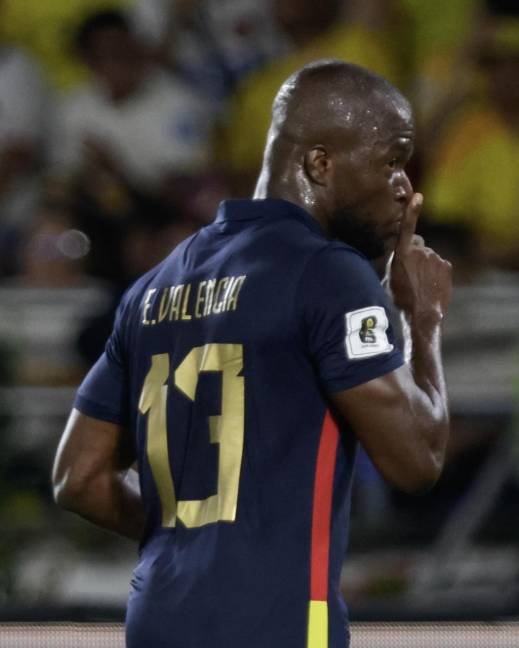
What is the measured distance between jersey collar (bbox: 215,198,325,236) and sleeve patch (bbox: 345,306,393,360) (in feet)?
0.68

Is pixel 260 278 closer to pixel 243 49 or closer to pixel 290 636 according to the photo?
pixel 290 636

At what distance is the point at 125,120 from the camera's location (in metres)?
5.96

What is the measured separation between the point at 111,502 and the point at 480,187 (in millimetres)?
3480

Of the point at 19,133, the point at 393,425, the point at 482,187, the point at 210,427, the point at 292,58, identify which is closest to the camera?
the point at 393,425

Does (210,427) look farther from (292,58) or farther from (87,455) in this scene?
(292,58)

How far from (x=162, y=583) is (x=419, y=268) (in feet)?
2.06

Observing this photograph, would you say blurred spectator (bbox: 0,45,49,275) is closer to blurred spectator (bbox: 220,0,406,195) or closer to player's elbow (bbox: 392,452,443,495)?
blurred spectator (bbox: 220,0,406,195)

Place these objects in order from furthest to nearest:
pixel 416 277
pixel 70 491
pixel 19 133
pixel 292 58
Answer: pixel 19 133 → pixel 292 58 → pixel 70 491 → pixel 416 277

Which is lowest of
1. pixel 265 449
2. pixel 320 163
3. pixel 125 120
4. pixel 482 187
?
pixel 482 187

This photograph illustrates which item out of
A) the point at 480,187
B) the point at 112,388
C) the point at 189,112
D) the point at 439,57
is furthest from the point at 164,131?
the point at 112,388

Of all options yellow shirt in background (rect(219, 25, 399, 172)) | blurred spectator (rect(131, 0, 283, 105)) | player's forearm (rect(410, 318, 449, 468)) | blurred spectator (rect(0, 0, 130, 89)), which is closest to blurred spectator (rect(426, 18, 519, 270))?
yellow shirt in background (rect(219, 25, 399, 172))

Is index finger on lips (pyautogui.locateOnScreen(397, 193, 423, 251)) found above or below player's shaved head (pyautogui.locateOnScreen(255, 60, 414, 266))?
below

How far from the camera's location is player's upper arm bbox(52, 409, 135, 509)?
2383 mm

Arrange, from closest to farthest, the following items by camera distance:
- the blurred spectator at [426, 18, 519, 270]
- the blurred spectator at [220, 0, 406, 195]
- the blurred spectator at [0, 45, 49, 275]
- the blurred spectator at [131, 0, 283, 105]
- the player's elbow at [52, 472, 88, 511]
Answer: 1. the player's elbow at [52, 472, 88, 511]
2. the blurred spectator at [426, 18, 519, 270]
3. the blurred spectator at [220, 0, 406, 195]
4. the blurred spectator at [131, 0, 283, 105]
5. the blurred spectator at [0, 45, 49, 275]
